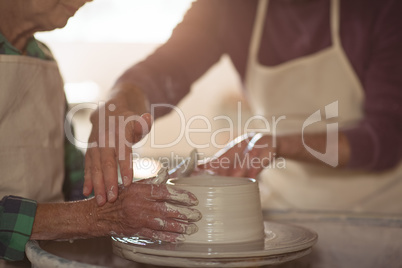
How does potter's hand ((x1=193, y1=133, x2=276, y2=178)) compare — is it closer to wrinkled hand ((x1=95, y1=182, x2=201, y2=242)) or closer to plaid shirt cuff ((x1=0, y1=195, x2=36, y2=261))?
wrinkled hand ((x1=95, y1=182, x2=201, y2=242))

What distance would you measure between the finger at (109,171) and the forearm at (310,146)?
51cm

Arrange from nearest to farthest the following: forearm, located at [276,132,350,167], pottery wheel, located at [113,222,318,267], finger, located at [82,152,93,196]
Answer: pottery wheel, located at [113,222,318,267]
finger, located at [82,152,93,196]
forearm, located at [276,132,350,167]

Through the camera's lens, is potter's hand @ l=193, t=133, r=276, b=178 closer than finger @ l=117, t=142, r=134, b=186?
No

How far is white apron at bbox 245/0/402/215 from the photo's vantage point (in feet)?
4.68

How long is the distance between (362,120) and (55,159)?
34.2 inches

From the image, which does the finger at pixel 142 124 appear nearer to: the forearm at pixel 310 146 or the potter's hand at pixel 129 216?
the potter's hand at pixel 129 216

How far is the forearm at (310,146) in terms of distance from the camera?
1.21 meters

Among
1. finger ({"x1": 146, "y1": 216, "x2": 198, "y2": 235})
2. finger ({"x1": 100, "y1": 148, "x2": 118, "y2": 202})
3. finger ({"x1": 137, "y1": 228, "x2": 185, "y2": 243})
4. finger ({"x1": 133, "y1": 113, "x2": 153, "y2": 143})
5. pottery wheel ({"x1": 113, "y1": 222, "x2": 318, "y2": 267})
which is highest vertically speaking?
finger ({"x1": 133, "y1": 113, "x2": 153, "y2": 143})

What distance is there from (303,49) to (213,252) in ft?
2.98

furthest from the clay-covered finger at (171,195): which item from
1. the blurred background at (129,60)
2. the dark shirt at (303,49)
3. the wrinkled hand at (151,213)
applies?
the blurred background at (129,60)

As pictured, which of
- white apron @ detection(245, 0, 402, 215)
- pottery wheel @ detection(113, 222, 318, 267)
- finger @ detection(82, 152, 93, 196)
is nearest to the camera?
pottery wheel @ detection(113, 222, 318, 267)

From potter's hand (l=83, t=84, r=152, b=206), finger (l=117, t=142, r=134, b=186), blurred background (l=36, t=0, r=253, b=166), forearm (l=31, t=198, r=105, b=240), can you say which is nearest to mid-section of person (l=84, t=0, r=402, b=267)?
potter's hand (l=83, t=84, r=152, b=206)

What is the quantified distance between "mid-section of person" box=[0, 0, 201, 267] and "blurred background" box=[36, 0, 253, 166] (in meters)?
2.49

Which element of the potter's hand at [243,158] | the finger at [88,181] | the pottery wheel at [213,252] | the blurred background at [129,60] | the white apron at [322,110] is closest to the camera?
the pottery wheel at [213,252]
